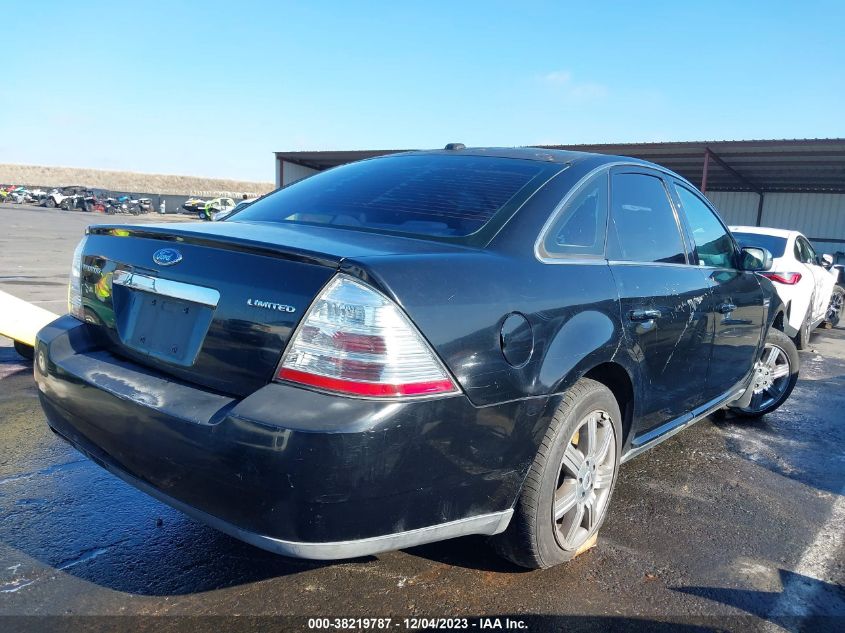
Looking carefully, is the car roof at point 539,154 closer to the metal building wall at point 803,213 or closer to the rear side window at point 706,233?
the rear side window at point 706,233

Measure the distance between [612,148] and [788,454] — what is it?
17.6 meters

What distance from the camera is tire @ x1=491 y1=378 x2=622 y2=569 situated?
2.33 metres

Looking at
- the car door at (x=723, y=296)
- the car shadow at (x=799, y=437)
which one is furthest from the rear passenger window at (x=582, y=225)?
the car shadow at (x=799, y=437)

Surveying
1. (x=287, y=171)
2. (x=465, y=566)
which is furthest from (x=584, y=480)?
(x=287, y=171)

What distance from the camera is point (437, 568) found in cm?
260

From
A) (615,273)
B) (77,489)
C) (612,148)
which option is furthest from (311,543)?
(612,148)

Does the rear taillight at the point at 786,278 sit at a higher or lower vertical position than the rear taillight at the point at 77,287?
lower

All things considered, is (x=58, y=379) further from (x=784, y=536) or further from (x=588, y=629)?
(x=784, y=536)

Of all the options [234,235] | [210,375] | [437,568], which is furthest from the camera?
[437,568]

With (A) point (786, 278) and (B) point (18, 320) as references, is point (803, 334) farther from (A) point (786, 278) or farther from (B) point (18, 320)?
(B) point (18, 320)

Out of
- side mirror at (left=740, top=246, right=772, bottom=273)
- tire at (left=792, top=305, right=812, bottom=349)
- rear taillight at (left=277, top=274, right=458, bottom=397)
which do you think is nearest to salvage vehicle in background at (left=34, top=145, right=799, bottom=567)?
rear taillight at (left=277, top=274, right=458, bottom=397)

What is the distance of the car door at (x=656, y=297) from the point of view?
2.85m

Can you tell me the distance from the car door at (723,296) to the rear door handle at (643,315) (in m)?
0.71

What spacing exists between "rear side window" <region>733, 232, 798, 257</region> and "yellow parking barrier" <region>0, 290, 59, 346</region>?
699cm
